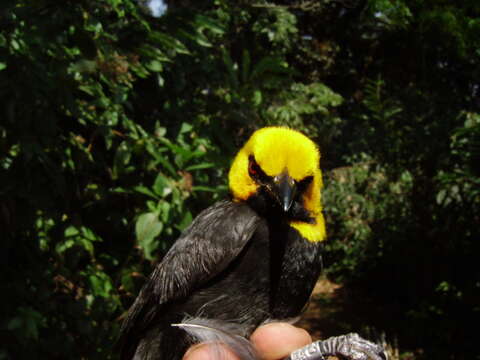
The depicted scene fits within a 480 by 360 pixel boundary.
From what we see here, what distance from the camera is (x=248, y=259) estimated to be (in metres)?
2.06

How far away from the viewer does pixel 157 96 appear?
3252 millimetres

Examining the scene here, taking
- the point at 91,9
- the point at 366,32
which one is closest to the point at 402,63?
the point at 366,32

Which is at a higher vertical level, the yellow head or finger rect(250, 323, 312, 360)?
the yellow head

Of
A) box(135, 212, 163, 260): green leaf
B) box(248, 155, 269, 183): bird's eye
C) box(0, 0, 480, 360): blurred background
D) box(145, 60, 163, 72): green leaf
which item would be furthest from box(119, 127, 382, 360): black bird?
box(145, 60, 163, 72): green leaf

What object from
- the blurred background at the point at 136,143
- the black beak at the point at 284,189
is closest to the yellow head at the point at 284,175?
the black beak at the point at 284,189

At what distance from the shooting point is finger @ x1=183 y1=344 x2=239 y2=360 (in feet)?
5.72

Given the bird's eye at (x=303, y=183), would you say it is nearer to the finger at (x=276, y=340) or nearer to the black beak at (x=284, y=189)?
the black beak at (x=284, y=189)

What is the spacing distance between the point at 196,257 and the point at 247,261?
0.97 feet

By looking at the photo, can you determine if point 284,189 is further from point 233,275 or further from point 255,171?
point 233,275

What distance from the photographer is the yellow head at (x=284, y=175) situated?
208 centimetres

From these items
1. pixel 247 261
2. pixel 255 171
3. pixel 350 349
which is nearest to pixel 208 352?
pixel 247 261

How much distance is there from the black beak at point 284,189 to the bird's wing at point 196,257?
204 millimetres

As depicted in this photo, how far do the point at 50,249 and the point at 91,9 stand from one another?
1698mm

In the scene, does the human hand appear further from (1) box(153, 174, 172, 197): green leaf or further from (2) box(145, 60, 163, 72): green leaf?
(2) box(145, 60, 163, 72): green leaf
